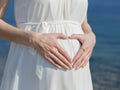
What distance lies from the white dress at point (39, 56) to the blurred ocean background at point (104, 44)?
207 centimetres

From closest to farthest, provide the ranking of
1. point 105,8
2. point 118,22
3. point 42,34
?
point 42,34
point 118,22
point 105,8

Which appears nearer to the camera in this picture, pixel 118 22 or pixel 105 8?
pixel 118 22

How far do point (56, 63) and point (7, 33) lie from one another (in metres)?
0.18

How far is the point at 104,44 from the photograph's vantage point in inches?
353

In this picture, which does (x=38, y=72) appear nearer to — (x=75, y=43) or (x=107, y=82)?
(x=75, y=43)

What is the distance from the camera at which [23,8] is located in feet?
5.36

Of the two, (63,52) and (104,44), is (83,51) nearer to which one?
(63,52)

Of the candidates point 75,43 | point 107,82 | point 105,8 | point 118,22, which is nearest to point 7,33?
point 75,43

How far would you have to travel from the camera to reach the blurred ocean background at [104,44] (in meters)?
6.21

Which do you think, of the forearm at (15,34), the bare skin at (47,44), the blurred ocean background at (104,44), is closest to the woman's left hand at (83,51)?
the bare skin at (47,44)

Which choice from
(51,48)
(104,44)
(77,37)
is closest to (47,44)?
(51,48)

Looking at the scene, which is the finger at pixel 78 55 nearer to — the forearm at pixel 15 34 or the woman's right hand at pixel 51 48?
the woman's right hand at pixel 51 48

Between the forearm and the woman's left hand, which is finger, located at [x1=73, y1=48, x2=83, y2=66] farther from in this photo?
the forearm

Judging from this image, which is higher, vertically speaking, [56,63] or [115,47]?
[56,63]
